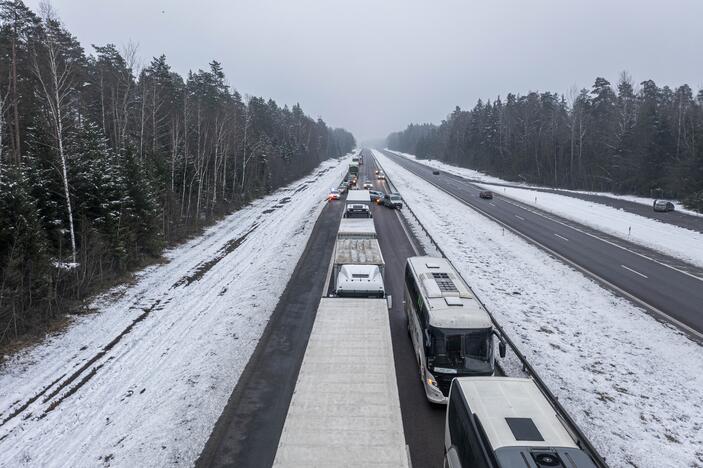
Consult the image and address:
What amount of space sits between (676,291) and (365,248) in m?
18.0

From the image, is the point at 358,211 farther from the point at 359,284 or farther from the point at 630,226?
the point at 630,226

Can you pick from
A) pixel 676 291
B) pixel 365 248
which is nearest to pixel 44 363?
pixel 365 248

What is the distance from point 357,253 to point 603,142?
6993cm

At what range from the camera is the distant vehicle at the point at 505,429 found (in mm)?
6211

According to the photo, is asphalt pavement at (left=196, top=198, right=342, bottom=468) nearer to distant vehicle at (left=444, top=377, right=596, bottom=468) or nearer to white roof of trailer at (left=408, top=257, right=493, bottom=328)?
distant vehicle at (left=444, top=377, right=596, bottom=468)

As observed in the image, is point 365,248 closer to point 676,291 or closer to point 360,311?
point 360,311

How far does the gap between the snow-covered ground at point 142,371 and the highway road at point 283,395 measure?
1.81 feet

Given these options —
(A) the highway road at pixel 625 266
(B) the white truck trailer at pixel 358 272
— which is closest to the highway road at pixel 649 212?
(A) the highway road at pixel 625 266

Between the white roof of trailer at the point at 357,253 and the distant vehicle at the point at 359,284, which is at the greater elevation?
the white roof of trailer at the point at 357,253

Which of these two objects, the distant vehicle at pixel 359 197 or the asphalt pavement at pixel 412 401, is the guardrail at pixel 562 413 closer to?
the asphalt pavement at pixel 412 401

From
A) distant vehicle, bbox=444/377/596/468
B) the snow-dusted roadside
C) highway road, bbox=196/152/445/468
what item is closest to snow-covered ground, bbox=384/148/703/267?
the snow-dusted roadside

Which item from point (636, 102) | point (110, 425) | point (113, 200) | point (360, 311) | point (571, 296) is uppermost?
point (636, 102)

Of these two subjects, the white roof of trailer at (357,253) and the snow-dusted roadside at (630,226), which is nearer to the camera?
the white roof of trailer at (357,253)

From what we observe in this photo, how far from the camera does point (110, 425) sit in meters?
11.4
